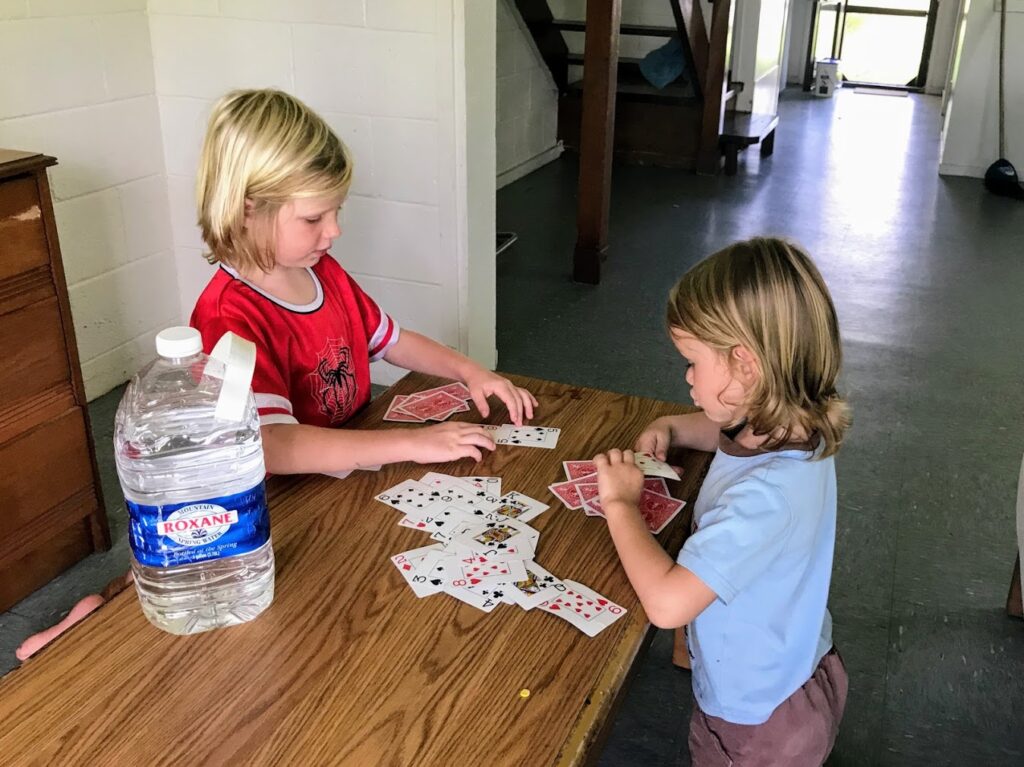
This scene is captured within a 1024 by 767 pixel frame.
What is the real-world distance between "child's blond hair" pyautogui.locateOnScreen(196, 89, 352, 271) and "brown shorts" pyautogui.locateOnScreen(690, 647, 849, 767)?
0.99 metres

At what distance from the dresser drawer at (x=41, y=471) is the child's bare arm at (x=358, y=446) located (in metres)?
1.11

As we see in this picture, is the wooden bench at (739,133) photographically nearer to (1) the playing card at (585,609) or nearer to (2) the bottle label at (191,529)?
(1) the playing card at (585,609)

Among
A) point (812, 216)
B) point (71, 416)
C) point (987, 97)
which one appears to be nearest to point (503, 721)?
point (71, 416)

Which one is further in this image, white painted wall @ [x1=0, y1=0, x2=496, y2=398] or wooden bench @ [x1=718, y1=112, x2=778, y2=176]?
wooden bench @ [x1=718, y1=112, x2=778, y2=176]

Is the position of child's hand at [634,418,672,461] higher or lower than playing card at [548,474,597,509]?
higher

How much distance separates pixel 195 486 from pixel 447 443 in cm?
39

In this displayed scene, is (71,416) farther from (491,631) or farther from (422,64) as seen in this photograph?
(491,631)

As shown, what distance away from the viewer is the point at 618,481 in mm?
1260

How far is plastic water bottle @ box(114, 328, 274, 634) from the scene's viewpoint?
986 mm

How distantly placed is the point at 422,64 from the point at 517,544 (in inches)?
81.6

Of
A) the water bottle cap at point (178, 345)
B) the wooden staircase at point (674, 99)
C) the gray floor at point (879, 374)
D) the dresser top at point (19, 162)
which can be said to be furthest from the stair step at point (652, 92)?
the water bottle cap at point (178, 345)

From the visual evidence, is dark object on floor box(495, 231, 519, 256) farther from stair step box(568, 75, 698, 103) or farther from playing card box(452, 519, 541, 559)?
playing card box(452, 519, 541, 559)

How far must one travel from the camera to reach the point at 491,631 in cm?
105

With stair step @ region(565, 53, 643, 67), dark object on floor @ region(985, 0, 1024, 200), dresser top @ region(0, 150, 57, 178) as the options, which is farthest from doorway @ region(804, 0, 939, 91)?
dresser top @ region(0, 150, 57, 178)
